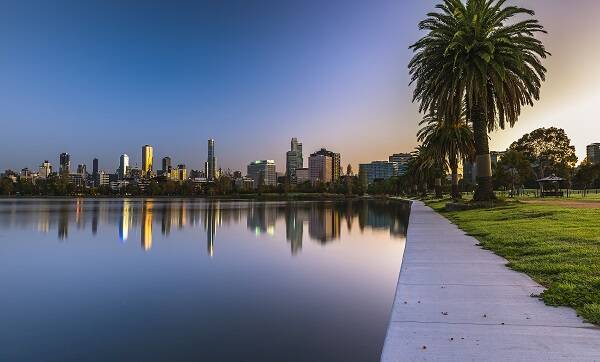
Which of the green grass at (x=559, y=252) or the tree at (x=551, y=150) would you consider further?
the tree at (x=551, y=150)

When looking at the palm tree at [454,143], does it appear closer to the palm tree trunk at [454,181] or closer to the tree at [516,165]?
the palm tree trunk at [454,181]

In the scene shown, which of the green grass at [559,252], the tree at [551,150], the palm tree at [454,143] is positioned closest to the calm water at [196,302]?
the green grass at [559,252]

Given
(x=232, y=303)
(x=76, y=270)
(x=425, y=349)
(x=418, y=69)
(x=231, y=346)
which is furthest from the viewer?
(x=418, y=69)

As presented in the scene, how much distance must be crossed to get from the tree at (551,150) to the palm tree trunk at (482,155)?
41.2m

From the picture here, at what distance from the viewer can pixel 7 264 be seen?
14523 millimetres

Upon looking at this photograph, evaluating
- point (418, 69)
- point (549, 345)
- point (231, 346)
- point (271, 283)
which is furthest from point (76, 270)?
point (418, 69)

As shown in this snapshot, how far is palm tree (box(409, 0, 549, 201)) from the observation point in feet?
93.7

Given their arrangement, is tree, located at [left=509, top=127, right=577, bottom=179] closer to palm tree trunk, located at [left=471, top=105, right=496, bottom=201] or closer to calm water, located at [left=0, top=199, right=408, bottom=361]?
palm tree trunk, located at [left=471, top=105, right=496, bottom=201]

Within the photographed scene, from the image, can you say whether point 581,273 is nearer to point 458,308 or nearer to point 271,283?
point 458,308

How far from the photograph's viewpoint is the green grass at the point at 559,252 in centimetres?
727

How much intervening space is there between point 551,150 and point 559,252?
63528mm

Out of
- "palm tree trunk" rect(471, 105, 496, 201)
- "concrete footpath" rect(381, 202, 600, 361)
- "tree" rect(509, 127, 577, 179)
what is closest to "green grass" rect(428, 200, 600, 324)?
"concrete footpath" rect(381, 202, 600, 361)

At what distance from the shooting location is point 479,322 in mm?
6203

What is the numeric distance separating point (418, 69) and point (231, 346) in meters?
31.0
